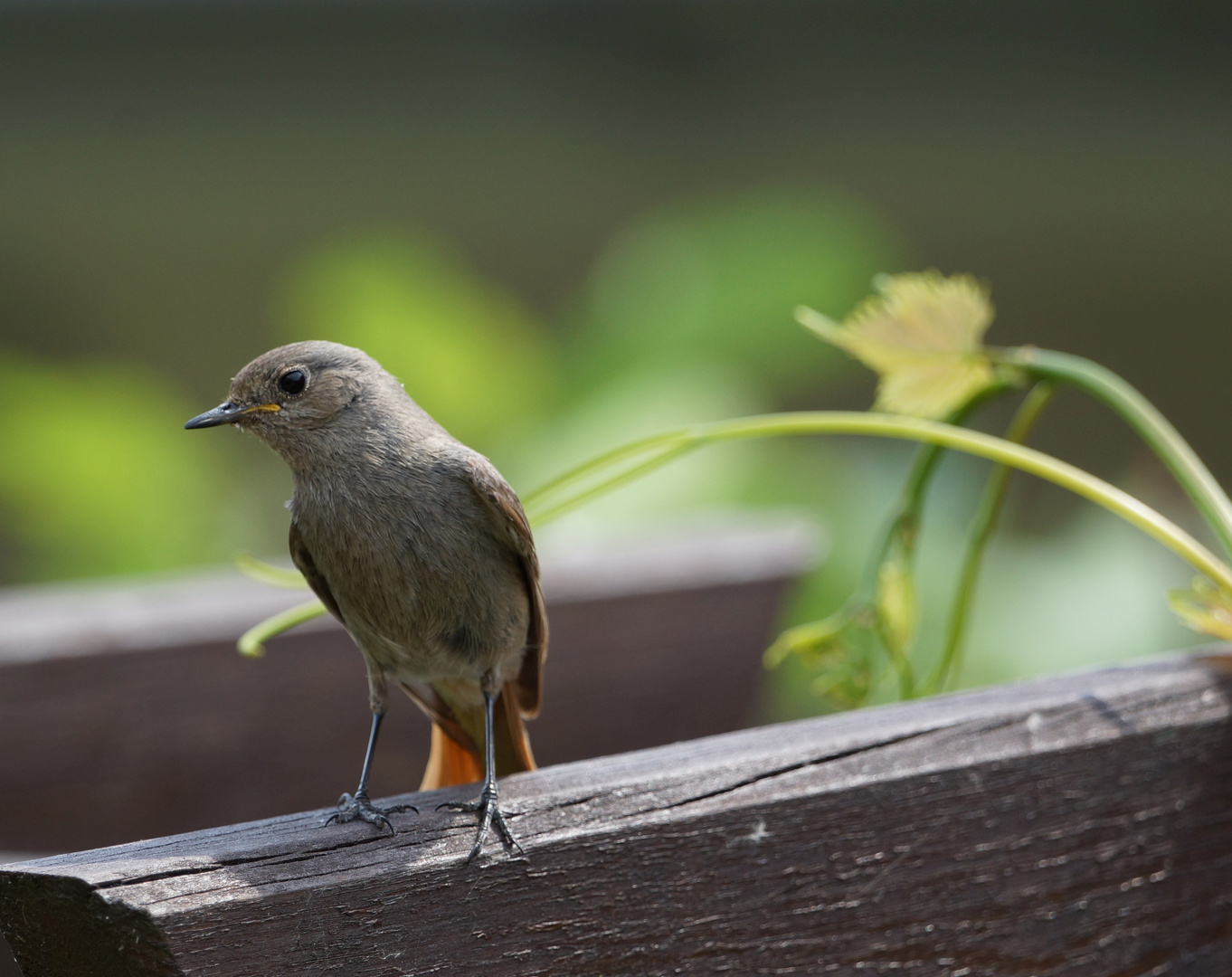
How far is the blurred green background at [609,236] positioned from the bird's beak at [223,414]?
1941 millimetres

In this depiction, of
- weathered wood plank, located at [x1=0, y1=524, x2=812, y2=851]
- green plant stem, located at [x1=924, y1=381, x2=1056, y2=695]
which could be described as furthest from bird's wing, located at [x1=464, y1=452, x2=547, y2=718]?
weathered wood plank, located at [x1=0, y1=524, x2=812, y2=851]

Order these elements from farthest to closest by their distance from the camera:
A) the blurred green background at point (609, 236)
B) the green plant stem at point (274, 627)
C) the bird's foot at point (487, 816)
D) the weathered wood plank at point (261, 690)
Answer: the blurred green background at point (609, 236), the weathered wood plank at point (261, 690), the green plant stem at point (274, 627), the bird's foot at point (487, 816)

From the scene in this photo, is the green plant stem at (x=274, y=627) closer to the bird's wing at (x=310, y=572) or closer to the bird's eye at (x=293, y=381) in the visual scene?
the bird's wing at (x=310, y=572)

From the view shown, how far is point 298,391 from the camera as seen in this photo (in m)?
1.33

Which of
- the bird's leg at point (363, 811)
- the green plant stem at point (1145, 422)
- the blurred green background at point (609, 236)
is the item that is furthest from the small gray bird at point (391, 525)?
the blurred green background at point (609, 236)

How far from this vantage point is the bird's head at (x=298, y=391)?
4.30 feet

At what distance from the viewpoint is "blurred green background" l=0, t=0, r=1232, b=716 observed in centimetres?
346

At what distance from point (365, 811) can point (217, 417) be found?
0.46 meters

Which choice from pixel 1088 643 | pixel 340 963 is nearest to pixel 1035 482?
pixel 1088 643

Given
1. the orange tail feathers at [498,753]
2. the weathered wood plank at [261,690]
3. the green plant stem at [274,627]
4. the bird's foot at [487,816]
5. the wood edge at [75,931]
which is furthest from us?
the weathered wood plank at [261,690]

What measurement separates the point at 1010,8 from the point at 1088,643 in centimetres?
283

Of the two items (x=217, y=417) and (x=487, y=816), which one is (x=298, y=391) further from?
(x=487, y=816)

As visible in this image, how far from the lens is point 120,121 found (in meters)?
4.22

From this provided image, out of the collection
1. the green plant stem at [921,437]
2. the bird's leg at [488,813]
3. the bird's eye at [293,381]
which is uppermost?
the bird's eye at [293,381]
